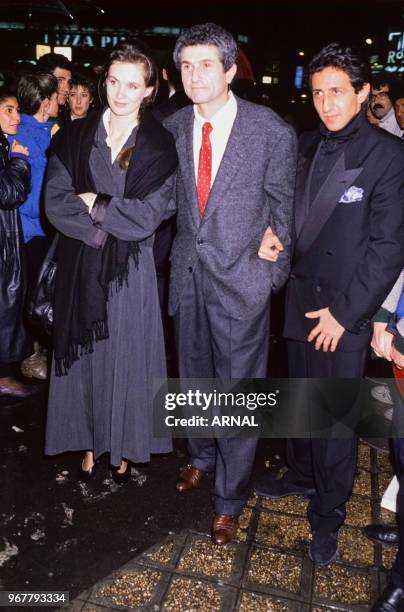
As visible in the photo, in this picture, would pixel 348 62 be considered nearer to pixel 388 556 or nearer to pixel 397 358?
pixel 397 358

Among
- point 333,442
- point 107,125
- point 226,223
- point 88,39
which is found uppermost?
point 88,39

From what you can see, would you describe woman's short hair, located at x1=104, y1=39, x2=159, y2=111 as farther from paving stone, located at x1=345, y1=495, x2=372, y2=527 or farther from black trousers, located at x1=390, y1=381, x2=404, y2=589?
paving stone, located at x1=345, y1=495, x2=372, y2=527

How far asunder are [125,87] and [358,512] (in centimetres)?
274

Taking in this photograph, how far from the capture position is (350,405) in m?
2.64

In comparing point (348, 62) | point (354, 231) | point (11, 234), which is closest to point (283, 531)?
point (354, 231)

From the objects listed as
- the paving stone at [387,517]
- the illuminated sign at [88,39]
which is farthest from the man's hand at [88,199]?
the illuminated sign at [88,39]

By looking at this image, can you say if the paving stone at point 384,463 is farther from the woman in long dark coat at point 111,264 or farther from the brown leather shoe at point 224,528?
the woman in long dark coat at point 111,264

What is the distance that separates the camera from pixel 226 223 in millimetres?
2648

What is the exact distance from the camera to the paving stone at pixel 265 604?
244cm

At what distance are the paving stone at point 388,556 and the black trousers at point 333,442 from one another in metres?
0.30

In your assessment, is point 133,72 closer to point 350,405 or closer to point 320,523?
point 350,405

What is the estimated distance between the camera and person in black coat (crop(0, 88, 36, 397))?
364 cm

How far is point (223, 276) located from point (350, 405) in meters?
0.91

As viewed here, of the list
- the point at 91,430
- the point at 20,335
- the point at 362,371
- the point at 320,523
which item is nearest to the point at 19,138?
the point at 20,335
